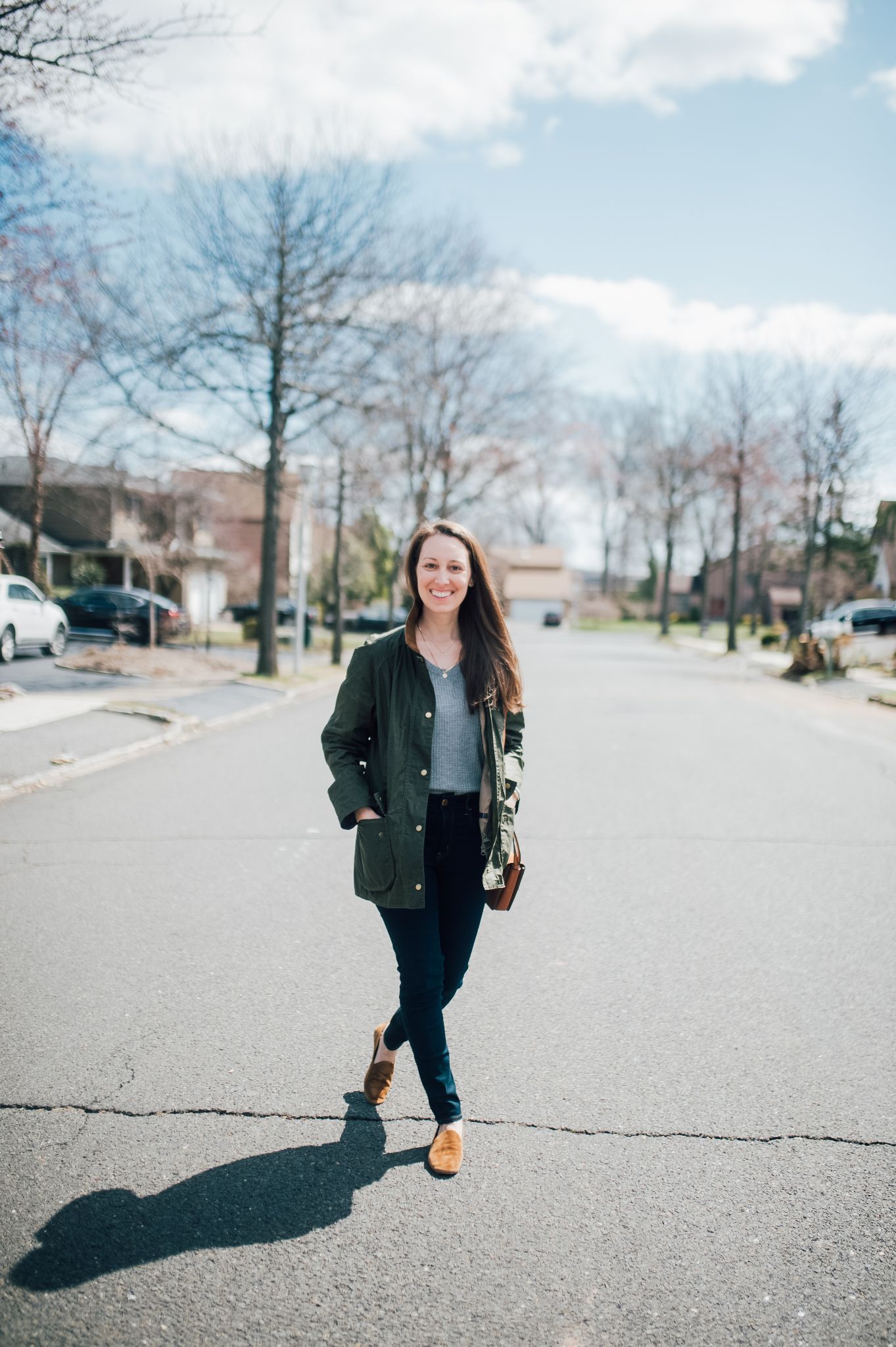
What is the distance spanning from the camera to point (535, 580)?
8231 centimetres

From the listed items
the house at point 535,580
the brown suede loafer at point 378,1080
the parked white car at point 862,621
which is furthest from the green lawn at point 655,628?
the brown suede loafer at point 378,1080

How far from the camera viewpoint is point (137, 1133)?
3104 mm

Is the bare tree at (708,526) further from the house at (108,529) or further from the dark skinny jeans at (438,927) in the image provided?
the dark skinny jeans at (438,927)

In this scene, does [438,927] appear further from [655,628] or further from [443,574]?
[655,628]

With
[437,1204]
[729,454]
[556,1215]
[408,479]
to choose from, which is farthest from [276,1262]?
[729,454]

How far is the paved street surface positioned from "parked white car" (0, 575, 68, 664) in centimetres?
1351

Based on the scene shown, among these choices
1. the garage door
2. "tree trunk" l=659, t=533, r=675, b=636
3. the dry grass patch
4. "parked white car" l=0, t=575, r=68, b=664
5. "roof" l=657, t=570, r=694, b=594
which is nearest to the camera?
the dry grass patch

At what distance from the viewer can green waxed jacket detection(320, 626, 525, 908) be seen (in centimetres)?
296

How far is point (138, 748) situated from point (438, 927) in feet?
27.7

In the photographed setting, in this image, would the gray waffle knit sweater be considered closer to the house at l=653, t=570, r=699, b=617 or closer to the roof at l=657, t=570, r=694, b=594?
the house at l=653, t=570, r=699, b=617

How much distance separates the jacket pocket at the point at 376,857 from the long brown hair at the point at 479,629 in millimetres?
509

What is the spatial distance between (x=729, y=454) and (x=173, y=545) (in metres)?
21.7

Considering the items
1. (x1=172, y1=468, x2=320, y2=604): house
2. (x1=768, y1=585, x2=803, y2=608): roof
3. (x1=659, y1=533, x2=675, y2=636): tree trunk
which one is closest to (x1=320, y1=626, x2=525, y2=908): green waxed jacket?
(x1=172, y1=468, x2=320, y2=604): house

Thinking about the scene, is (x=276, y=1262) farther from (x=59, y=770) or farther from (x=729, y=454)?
(x=729, y=454)
